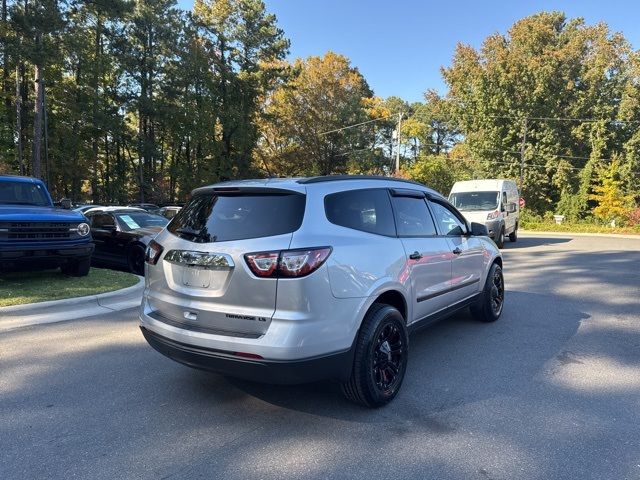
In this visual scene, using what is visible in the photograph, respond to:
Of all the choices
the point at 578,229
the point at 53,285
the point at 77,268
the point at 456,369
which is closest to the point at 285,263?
the point at 456,369

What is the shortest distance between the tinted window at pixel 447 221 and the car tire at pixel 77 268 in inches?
267

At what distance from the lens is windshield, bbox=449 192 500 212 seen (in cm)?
1725

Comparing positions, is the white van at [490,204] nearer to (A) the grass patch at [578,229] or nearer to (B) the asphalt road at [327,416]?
(B) the asphalt road at [327,416]

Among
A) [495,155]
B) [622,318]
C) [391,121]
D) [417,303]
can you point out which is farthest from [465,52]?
[417,303]

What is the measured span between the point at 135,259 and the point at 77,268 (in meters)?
1.60

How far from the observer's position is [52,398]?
12.5 feet

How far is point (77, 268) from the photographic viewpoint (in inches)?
344

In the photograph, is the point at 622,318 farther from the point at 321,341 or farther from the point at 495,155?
the point at 495,155

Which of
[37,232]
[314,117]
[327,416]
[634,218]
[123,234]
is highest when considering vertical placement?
[314,117]

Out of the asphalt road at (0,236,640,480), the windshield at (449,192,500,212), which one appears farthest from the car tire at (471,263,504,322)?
the windshield at (449,192,500,212)

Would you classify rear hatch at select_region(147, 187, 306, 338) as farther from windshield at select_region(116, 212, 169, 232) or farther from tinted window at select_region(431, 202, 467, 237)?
windshield at select_region(116, 212, 169, 232)

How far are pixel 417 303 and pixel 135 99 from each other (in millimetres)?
37613

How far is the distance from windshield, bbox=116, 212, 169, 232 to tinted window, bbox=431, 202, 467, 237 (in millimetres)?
7764

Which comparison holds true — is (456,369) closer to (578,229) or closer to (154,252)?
(154,252)
